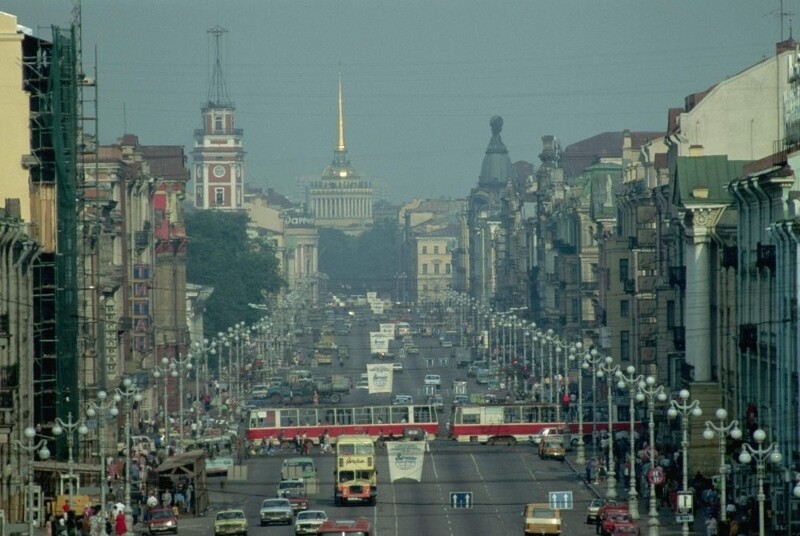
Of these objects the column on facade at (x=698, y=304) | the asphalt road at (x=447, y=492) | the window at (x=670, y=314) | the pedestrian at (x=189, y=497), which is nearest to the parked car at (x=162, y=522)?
the asphalt road at (x=447, y=492)

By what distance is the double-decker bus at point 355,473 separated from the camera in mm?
96000

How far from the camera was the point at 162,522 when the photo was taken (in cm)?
8538

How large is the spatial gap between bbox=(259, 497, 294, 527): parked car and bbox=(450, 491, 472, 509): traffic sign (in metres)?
6.10

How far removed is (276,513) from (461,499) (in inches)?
302

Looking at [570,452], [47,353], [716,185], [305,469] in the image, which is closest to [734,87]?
[716,185]

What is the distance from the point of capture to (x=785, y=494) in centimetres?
8362

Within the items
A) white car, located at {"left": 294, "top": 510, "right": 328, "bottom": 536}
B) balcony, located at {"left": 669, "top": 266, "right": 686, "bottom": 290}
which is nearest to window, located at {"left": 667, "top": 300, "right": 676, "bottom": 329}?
balcony, located at {"left": 669, "top": 266, "right": 686, "bottom": 290}

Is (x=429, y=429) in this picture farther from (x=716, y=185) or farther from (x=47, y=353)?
(x=47, y=353)

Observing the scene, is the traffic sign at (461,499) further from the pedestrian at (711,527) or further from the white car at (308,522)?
the pedestrian at (711,527)

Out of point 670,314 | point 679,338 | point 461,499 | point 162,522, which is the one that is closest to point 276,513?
point 162,522

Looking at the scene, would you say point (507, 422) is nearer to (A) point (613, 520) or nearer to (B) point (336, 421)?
(B) point (336, 421)

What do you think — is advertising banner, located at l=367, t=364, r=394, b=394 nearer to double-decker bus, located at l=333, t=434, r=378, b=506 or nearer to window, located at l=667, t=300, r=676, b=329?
window, located at l=667, t=300, r=676, b=329

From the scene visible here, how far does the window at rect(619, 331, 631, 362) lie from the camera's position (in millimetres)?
152250

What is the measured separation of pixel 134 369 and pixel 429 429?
17.0 m
